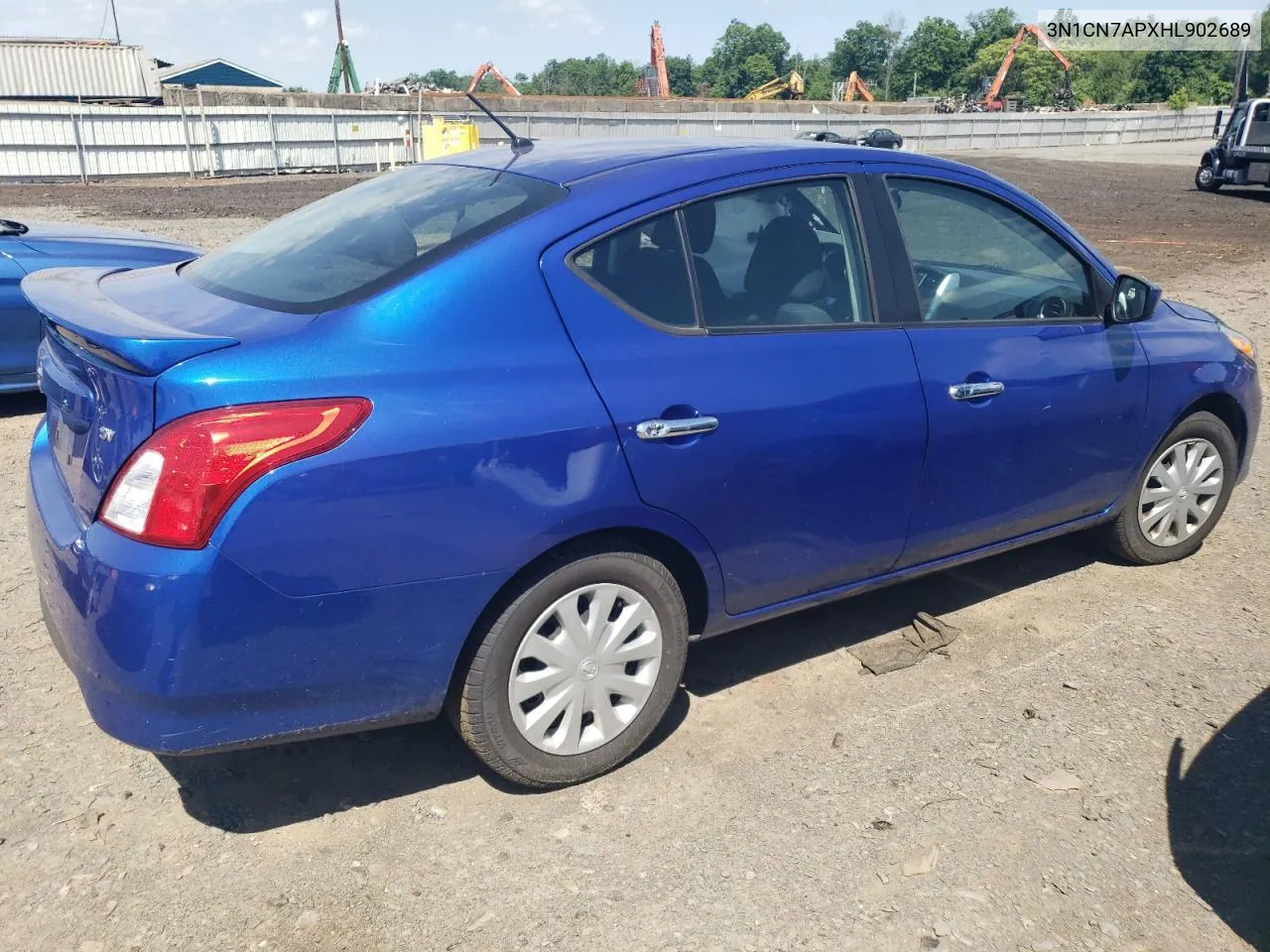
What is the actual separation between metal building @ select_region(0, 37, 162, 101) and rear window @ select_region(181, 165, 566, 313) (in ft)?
148

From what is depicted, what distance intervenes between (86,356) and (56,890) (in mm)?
1302

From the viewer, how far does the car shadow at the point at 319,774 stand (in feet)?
9.99

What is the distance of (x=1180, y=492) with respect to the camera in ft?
15.3

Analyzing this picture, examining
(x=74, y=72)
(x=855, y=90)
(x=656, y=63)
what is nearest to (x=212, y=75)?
(x=74, y=72)

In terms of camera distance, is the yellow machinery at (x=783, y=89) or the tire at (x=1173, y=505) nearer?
the tire at (x=1173, y=505)

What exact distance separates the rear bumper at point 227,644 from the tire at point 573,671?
0.36ft

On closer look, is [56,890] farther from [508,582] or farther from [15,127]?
[15,127]

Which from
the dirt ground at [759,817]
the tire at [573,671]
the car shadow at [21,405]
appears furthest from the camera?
the car shadow at [21,405]

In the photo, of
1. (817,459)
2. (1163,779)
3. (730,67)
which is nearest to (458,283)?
(817,459)

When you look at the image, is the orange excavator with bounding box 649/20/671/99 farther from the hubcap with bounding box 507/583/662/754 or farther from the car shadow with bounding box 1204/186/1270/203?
the hubcap with bounding box 507/583/662/754

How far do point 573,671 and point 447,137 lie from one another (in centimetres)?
2546

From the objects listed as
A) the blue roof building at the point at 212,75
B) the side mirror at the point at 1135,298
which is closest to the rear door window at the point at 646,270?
the side mirror at the point at 1135,298

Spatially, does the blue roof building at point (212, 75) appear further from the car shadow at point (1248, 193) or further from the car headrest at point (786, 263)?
the car headrest at point (786, 263)

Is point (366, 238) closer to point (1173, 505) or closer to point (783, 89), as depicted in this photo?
point (1173, 505)
